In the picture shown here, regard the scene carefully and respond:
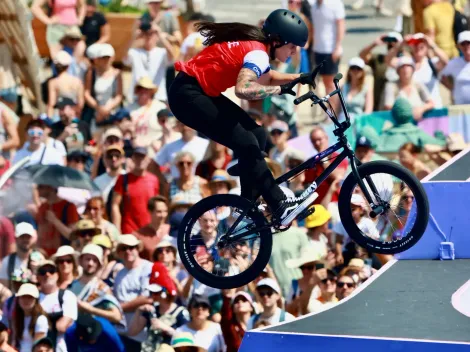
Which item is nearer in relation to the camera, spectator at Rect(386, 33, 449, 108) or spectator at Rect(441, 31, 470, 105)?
spectator at Rect(441, 31, 470, 105)

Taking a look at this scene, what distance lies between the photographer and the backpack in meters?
14.7

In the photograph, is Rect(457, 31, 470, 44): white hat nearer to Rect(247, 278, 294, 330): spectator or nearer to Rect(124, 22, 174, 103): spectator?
Rect(124, 22, 174, 103): spectator

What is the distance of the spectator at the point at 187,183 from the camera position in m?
12.8

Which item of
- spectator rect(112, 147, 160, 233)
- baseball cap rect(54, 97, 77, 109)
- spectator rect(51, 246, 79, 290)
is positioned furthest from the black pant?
baseball cap rect(54, 97, 77, 109)

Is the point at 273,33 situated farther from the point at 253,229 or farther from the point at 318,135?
the point at 318,135

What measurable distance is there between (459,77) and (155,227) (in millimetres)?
4112

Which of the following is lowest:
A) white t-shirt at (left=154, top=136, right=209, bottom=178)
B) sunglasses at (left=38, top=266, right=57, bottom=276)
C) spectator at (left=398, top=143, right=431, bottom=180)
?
sunglasses at (left=38, top=266, right=57, bottom=276)

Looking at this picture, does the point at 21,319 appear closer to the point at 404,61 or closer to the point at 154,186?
the point at 154,186

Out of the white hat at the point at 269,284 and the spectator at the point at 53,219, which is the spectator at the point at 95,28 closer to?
the spectator at the point at 53,219

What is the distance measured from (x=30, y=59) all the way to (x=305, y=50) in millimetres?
3841

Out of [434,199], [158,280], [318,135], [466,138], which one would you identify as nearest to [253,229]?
[434,199]

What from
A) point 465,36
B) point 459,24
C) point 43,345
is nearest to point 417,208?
point 43,345

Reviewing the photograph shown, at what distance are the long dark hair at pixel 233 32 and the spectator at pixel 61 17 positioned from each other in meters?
7.39

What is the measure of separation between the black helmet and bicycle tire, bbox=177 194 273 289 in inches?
47.0
